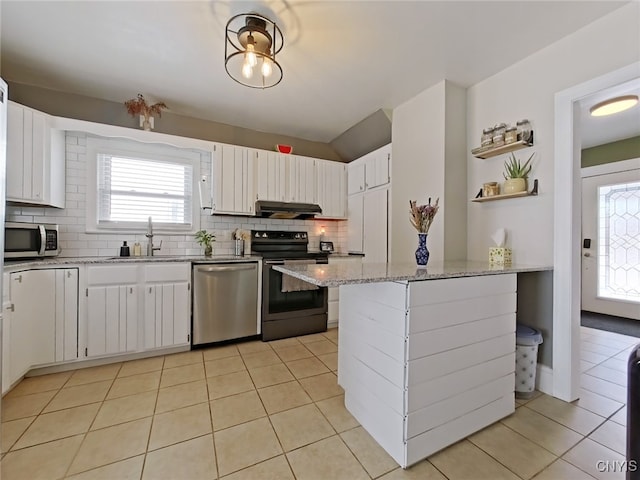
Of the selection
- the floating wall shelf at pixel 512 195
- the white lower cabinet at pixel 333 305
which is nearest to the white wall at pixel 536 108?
the floating wall shelf at pixel 512 195

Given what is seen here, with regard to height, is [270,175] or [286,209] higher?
[270,175]

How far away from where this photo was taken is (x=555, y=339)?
81.1 inches

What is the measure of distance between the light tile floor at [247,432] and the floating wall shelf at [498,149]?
75.4 inches

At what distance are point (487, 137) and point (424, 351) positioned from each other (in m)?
2.05

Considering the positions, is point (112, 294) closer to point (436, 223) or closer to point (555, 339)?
point (436, 223)

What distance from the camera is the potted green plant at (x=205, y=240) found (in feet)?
11.0

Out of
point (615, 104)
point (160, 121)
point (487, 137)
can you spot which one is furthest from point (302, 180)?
point (615, 104)

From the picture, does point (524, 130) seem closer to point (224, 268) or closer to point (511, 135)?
point (511, 135)

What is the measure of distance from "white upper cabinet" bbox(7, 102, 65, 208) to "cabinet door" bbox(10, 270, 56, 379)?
0.71 m

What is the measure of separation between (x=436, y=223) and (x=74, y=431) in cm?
305

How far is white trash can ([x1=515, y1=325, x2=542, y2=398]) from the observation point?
202 centimetres

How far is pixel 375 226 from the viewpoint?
3.58 meters

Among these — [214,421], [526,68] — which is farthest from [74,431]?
[526,68]

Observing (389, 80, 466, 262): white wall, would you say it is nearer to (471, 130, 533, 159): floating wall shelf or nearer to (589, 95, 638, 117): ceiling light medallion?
(471, 130, 533, 159): floating wall shelf
